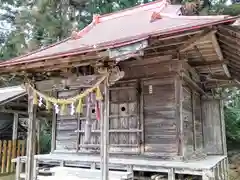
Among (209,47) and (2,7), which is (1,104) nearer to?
(209,47)

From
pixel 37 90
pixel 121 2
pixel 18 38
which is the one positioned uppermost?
pixel 121 2

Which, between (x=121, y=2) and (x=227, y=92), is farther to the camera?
(x=121, y=2)

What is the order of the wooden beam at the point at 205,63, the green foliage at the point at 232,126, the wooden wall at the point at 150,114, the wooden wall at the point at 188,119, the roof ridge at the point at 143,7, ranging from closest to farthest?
the wooden wall at the point at 150,114 → the wooden wall at the point at 188,119 → the wooden beam at the point at 205,63 → the roof ridge at the point at 143,7 → the green foliage at the point at 232,126

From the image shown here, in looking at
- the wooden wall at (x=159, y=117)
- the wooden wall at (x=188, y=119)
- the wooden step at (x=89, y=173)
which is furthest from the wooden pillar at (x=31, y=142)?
the wooden wall at (x=188, y=119)

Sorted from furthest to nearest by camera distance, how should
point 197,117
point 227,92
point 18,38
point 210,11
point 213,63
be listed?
point 18,38
point 227,92
point 210,11
point 197,117
point 213,63

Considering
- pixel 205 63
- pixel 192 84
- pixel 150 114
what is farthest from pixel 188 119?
pixel 205 63

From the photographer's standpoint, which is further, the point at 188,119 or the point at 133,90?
the point at 188,119

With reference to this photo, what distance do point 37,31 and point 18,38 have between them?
1265 mm

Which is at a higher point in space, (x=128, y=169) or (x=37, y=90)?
(x=37, y=90)

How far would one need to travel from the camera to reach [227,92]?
15039 mm

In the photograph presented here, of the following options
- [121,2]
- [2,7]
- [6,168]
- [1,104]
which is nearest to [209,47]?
[1,104]

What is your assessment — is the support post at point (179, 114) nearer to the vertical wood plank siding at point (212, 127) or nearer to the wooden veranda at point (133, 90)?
the wooden veranda at point (133, 90)

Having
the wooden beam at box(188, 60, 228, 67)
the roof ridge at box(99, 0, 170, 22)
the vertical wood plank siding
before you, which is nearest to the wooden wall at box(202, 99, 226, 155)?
the vertical wood plank siding

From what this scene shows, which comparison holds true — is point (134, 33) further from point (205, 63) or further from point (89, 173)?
point (89, 173)
